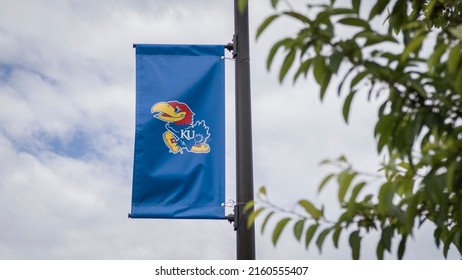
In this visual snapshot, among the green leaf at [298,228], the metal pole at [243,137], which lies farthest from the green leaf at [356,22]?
the metal pole at [243,137]

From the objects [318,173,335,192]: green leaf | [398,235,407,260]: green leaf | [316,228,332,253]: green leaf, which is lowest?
[398,235,407,260]: green leaf

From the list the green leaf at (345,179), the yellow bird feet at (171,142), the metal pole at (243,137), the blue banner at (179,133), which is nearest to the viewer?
the green leaf at (345,179)

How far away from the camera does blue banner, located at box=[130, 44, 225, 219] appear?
13.0ft

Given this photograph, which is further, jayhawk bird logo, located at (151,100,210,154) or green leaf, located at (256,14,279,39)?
jayhawk bird logo, located at (151,100,210,154)

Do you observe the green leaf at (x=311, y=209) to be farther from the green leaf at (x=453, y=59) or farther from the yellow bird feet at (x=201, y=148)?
the yellow bird feet at (x=201, y=148)

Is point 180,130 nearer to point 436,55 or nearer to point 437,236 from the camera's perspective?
point 437,236

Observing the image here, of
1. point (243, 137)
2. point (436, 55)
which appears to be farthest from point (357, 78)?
point (243, 137)

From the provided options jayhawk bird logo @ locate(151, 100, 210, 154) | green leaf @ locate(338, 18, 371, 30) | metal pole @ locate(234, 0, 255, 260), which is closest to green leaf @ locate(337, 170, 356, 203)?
green leaf @ locate(338, 18, 371, 30)

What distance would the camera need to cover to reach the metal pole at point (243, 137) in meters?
A: 3.74

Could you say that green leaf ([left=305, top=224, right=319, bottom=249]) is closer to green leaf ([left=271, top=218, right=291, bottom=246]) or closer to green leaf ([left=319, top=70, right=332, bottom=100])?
green leaf ([left=271, top=218, right=291, bottom=246])

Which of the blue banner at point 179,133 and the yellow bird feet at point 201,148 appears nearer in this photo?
the blue banner at point 179,133

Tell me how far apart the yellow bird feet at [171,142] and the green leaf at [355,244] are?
254 centimetres

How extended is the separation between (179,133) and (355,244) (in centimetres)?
260

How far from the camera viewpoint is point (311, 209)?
158 cm
